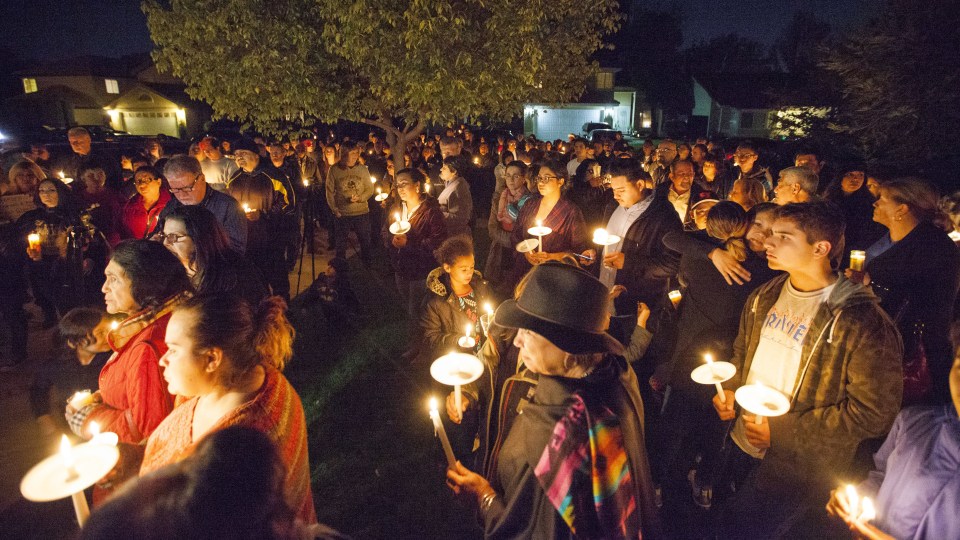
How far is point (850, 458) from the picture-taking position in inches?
108

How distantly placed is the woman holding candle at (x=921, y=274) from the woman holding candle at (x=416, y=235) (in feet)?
13.8

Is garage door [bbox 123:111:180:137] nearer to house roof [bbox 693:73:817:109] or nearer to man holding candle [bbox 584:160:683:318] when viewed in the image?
house roof [bbox 693:73:817:109]

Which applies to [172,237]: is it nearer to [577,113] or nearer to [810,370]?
[810,370]

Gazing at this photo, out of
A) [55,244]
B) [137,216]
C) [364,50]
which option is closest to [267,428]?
[137,216]

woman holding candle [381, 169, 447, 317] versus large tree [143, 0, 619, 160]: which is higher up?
large tree [143, 0, 619, 160]

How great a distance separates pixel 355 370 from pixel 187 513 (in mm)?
5237

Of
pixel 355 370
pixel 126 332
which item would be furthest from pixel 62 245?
pixel 126 332

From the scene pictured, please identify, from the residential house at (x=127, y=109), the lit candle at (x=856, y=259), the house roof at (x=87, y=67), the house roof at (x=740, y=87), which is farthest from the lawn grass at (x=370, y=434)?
the house roof at (x=87, y=67)

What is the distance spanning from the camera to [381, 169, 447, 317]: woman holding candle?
19.9 ft

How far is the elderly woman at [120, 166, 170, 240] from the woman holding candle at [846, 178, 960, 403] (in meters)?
6.76

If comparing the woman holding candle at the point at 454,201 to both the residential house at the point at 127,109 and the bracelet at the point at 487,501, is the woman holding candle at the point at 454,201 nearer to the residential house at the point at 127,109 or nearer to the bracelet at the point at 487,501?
the bracelet at the point at 487,501

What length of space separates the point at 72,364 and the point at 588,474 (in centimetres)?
370

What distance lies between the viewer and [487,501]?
2107 mm

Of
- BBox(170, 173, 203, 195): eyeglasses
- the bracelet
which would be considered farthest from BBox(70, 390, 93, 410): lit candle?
BBox(170, 173, 203, 195): eyeglasses
